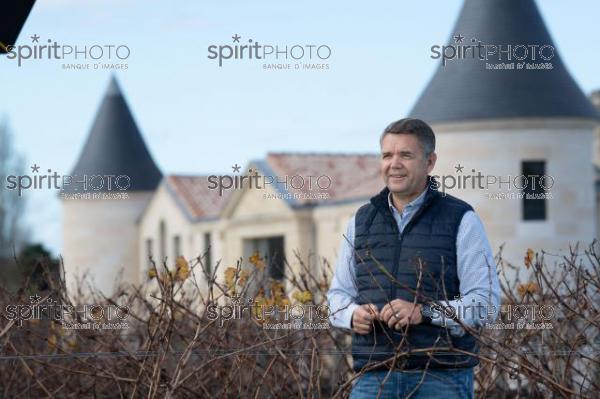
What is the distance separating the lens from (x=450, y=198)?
4.02 metres

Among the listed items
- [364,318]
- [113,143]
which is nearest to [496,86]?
[113,143]

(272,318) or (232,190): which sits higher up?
(232,190)

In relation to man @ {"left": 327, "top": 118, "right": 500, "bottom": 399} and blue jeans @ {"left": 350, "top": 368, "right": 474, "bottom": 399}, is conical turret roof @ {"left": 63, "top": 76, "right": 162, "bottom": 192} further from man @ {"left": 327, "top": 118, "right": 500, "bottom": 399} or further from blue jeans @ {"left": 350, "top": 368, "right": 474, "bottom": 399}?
blue jeans @ {"left": 350, "top": 368, "right": 474, "bottom": 399}

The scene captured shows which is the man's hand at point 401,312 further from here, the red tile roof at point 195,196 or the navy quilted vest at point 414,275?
the red tile roof at point 195,196

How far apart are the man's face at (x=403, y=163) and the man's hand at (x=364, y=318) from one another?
0.39m

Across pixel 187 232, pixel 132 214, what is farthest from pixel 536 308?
pixel 132 214

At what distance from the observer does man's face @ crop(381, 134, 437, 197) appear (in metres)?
3.97

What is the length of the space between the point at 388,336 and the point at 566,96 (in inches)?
800

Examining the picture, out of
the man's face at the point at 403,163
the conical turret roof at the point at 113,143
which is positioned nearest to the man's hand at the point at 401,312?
the man's face at the point at 403,163

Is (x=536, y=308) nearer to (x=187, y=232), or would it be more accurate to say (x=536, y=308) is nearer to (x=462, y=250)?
(x=462, y=250)

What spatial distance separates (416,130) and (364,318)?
0.62 metres

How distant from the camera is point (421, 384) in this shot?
3865mm

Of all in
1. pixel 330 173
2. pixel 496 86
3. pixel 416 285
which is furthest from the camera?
pixel 330 173

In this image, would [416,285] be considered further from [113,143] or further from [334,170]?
[113,143]
